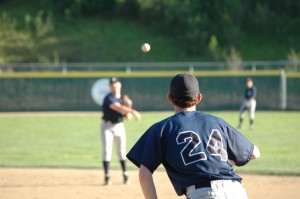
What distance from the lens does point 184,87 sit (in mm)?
4340

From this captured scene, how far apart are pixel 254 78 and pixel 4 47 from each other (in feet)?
74.1

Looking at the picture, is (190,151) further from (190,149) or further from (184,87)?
(184,87)

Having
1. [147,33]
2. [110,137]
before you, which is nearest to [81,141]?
[110,137]

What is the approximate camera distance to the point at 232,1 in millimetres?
49031

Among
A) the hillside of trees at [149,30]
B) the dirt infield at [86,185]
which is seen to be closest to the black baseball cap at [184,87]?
the dirt infield at [86,185]

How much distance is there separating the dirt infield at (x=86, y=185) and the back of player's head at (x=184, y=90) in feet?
18.8

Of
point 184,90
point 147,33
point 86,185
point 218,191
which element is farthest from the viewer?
point 147,33

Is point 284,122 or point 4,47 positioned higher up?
point 4,47

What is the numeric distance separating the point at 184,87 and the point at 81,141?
614 inches

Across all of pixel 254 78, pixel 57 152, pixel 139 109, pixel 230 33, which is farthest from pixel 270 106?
pixel 57 152

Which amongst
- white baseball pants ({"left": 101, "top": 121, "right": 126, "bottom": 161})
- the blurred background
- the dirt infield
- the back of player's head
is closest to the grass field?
the dirt infield

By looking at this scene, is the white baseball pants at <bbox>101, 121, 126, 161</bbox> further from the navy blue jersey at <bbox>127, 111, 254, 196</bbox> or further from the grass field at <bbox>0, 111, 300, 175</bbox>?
the navy blue jersey at <bbox>127, 111, 254, 196</bbox>

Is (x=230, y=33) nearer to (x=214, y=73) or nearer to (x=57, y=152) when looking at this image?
(x=214, y=73)

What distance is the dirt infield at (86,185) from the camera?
33.8ft
